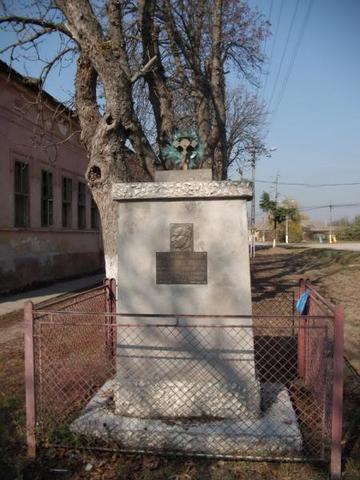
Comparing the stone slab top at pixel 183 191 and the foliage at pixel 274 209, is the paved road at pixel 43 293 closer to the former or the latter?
the stone slab top at pixel 183 191

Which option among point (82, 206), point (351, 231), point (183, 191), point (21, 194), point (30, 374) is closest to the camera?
point (30, 374)

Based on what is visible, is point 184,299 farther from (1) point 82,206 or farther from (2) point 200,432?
(1) point 82,206

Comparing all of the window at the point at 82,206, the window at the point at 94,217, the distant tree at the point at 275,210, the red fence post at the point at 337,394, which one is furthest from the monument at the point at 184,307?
the distant tree at the point at 275,210

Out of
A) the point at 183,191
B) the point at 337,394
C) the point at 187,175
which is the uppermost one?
the point at 187,175

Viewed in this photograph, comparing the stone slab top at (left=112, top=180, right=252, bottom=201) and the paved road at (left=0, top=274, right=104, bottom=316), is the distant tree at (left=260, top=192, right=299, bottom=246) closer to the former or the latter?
the paved road at (left=0, top=274, right=104, bottom=316)

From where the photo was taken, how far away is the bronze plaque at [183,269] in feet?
13.1

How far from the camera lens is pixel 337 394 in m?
3.21

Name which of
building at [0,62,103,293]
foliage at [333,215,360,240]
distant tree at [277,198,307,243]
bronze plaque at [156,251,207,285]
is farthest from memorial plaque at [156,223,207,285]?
foliage at [333,215,360,240]

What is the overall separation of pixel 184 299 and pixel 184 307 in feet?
0.22

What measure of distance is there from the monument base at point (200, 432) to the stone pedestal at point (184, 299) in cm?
11

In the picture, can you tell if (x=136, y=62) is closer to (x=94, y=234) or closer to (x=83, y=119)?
(x=83, y=119)

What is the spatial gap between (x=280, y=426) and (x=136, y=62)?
10.1 meters

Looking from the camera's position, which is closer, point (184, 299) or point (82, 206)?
point (184, 299)

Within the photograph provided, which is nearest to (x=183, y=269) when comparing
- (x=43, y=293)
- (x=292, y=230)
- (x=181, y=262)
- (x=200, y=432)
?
(x=181, y=262)
